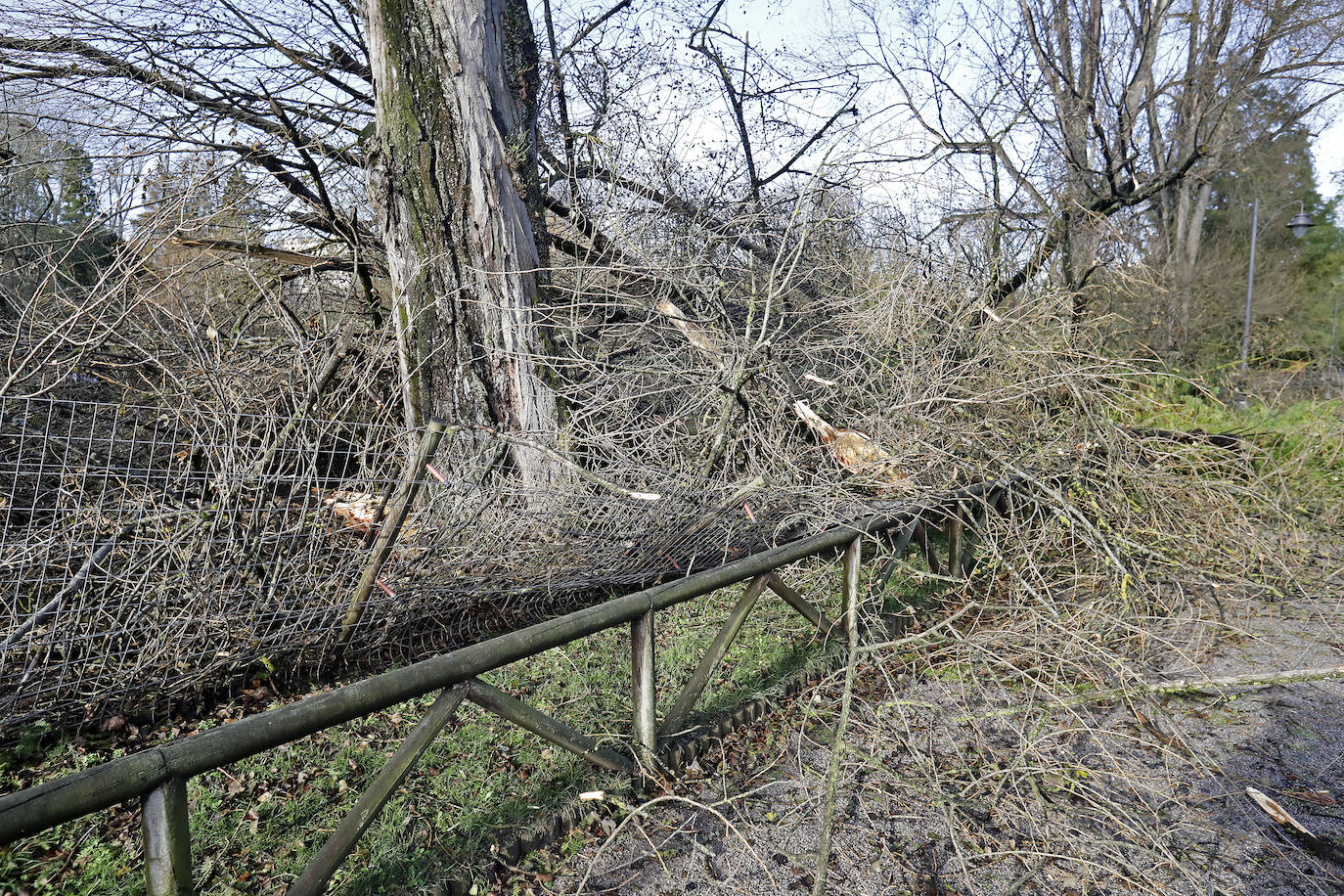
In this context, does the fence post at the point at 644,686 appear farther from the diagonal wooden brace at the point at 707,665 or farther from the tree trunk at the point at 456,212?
the tree trunk at the point at 456,212

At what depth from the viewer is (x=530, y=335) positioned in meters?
5.14

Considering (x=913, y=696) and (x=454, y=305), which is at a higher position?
(x=454, y=305)

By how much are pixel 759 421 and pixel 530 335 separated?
65.7 inches

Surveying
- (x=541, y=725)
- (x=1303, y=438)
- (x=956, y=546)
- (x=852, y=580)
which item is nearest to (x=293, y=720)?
(x=541, y=725)

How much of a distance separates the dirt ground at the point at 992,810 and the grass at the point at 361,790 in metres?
0.32

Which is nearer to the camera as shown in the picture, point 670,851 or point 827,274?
point 670,851

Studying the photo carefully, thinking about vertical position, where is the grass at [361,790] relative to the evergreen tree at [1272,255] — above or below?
below

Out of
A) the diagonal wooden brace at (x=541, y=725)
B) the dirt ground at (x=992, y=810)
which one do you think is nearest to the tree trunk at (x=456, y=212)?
the diagonal wooden brace at (x=541, y=725)

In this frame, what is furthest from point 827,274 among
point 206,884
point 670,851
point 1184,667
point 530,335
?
point 206,884

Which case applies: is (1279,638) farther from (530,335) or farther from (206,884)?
(206,884)

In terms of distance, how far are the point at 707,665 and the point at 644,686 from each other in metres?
0.43

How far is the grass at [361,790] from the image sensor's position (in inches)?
95.6

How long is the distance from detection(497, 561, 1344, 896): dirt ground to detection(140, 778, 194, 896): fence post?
1.08m

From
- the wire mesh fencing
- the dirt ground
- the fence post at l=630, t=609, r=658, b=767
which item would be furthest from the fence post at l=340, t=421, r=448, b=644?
the dirt ground
